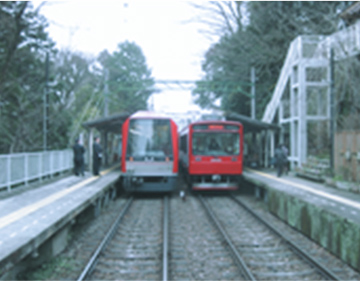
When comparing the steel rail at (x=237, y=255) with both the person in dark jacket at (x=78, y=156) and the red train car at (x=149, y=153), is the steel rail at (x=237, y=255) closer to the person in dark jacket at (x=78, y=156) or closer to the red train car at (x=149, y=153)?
the red train car at (x=149, y=153)

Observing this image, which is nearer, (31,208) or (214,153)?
(31,208)

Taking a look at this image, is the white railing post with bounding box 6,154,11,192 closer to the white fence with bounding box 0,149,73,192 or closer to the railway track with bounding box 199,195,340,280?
the white fence with bounding box 0,149,73,192

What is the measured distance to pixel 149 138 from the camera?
1302cm

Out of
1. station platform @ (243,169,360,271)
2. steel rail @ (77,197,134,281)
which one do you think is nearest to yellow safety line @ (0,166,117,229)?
steel rail @ (77,197,134,281)

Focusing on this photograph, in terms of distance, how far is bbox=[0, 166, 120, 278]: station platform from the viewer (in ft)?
16.4

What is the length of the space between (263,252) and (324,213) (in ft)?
4.57

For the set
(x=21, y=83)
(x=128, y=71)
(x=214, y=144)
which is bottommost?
(x=214, y=144)

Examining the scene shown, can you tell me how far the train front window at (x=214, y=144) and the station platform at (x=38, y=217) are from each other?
13.3 ft

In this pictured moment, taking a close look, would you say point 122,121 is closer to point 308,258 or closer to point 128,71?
point 308,258

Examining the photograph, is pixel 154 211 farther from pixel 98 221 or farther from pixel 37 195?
pixel 37 195

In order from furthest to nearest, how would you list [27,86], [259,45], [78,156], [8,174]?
[259,45]
[27,86]
[78,156]
[8,174]

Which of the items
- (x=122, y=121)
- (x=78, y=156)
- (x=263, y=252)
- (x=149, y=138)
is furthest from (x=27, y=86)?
(x=263, y=252)

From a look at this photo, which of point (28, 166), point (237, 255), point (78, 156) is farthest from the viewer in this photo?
point (78, 156)

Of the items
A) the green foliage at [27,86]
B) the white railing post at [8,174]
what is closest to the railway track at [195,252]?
the white railing post at [8,174]
